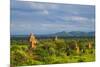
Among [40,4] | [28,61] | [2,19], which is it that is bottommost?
[28,61]

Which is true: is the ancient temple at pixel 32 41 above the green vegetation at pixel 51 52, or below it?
above

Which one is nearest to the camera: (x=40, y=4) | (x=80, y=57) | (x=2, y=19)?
(x=2, y=19)

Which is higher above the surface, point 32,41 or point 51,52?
point 32,41

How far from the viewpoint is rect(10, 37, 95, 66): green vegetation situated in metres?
2.69

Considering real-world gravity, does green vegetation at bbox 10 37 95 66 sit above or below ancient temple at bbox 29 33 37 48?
below

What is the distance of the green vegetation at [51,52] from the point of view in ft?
8.84

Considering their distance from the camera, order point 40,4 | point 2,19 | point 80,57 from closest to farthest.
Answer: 1. point 2,19
2. point 40,4
3. point 80,57

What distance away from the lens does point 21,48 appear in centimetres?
271

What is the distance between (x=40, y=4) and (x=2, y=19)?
490mm

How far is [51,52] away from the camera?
2.84 meters

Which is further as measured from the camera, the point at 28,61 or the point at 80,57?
the point at 80,57

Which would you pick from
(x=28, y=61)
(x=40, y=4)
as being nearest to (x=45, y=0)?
(x=40, y=4)

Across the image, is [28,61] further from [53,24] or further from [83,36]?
[83,36]

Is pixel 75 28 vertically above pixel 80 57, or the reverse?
pixel 75 28
